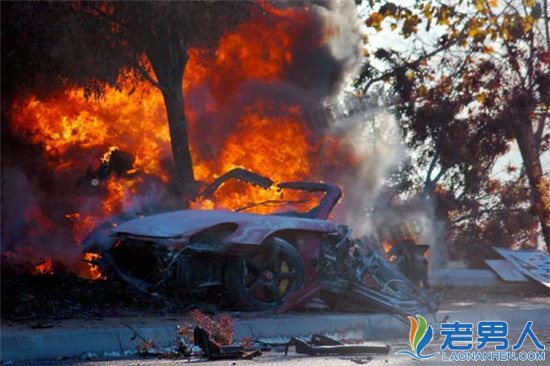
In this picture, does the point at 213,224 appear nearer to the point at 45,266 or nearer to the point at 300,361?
the point at 300,361

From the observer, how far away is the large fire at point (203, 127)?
1777 centimetres

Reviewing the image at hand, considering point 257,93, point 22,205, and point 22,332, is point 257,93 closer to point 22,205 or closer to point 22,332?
point 22,205

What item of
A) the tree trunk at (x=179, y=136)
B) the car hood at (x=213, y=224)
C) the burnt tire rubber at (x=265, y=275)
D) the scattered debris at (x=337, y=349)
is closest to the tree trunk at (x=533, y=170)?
the tree trunk at (x=179, y=136)

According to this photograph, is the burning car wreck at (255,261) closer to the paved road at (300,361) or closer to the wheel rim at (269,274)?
the wheel rim at (269,274)

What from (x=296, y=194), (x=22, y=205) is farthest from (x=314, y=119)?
(x=22, y=205)

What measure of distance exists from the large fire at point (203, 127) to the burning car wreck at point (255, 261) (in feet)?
10.5

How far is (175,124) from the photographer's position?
18234mm

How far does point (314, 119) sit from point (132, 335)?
953 cm

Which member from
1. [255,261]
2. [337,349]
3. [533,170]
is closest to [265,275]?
[255,261]

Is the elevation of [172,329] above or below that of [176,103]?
below

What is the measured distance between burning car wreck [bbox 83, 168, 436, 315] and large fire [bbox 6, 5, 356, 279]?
319 cm

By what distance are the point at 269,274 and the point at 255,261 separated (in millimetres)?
246

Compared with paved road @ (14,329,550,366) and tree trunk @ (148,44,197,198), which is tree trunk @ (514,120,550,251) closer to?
tree trunk @ (148,44,197,198)

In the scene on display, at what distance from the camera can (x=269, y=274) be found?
1310 centimetres
